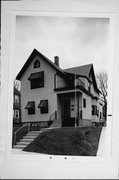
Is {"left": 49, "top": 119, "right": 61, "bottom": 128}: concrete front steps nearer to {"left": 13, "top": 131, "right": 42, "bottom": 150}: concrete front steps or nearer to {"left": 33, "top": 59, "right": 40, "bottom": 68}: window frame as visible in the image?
{"left": 13, "top": 131, "right": 42, "bottom": 150}: concrete front steps

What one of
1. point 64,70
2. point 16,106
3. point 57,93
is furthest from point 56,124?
point 64,70

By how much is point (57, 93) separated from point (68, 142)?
0.51m

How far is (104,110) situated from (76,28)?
0.88 metres

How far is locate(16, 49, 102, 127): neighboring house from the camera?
7.45 ft

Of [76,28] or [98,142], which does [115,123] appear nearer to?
[98,142]

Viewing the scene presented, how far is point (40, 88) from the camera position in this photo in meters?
2.33

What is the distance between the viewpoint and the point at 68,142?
2271 millimetres

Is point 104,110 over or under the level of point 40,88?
under

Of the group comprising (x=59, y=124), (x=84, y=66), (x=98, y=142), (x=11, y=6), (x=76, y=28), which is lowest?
(x=98, y=142)

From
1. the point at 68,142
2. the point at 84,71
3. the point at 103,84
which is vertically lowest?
the point at 68,142

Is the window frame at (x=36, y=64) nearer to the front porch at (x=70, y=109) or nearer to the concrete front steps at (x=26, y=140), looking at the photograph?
the front porch at (x=70, y=109)

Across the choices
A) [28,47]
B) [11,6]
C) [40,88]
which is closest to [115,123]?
[40,88]

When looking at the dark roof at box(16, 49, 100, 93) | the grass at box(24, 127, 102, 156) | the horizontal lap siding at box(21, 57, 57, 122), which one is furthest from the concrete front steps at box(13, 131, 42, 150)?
the dark roof at box(16, 49, 100, 93)

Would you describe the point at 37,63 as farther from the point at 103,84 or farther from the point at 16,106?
the point at 103,84
